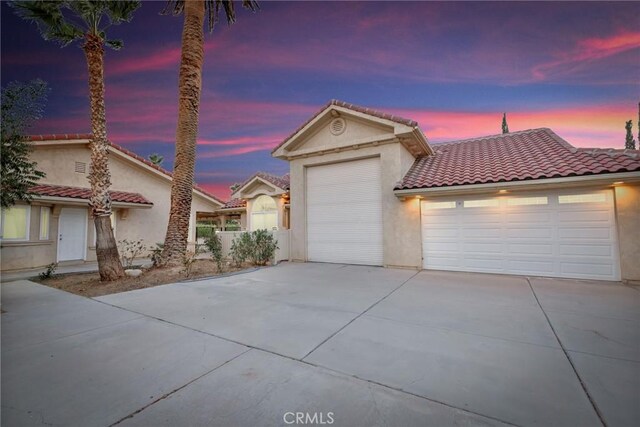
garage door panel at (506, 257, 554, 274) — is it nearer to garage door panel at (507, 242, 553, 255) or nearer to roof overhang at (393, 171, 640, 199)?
garage door panel at (507, 242, 553, 255)

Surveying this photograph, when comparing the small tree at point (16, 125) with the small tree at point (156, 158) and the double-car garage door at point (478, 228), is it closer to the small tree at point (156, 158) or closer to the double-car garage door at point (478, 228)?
the double-car garage door at point (478, 228)

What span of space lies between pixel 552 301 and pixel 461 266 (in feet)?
12.2

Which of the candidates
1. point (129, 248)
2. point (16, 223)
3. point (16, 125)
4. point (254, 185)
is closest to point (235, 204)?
point (254, 185)

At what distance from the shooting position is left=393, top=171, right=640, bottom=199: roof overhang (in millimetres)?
7109

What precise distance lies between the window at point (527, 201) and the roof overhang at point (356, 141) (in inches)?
156

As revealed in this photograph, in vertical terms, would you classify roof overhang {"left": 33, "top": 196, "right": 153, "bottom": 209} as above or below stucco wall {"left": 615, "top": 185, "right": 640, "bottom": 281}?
above

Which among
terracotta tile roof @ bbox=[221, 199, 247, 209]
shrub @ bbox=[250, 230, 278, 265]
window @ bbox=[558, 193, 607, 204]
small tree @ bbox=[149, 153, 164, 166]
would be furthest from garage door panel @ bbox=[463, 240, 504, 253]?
small tree @ bbox=[149, 153, 164, 166]

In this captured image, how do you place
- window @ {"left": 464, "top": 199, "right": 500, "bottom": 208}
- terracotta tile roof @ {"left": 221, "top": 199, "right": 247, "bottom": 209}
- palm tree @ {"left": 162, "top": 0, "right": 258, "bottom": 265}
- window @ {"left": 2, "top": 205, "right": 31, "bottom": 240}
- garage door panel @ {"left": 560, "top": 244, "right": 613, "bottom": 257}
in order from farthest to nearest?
1. terracotta tile roof @ {"left": 221, "top": 199, "right": 247, "bottom": 209}
2. window @ {"left": 2, "top": 205, "right": 31, "bottom": 240}
3. palm tree @ {"left": 162, "top": 0, "right": 258, "bottom": 265}
4. window @ {"left": 464, "top": 199, "right": 500, "bottom": 208}
5. garage door panel @ {"left": 560, "top": 244, "right": 613, "bottom": 257}

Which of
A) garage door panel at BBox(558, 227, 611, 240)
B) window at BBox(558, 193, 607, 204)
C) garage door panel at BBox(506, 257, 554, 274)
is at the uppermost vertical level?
window at BBox(558, 193, 607, 204)

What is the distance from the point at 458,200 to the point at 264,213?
37.3 feet

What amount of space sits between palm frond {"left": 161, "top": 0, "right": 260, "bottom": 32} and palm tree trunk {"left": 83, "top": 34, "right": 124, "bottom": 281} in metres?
6.59

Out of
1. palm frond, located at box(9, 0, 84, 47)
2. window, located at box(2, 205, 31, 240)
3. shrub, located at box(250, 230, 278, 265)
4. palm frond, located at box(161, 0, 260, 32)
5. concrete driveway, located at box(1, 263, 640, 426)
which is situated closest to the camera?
concrete driveway, located at box(1, 263, 640, 426)

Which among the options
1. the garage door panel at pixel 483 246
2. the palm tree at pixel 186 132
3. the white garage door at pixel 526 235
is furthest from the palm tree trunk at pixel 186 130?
the garage door panel at pixel 483 246

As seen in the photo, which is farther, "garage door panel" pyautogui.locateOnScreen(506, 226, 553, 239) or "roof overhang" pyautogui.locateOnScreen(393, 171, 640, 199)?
"garage door panel" pyautogui.locateOnScreen(506, 226, 553, 239)
